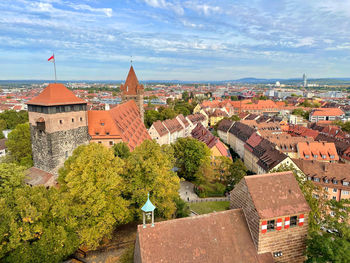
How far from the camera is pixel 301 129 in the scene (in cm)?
7919

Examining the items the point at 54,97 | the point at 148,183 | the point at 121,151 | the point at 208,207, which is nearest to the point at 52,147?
the point at 54,97

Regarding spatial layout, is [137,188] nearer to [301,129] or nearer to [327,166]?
[327,166]

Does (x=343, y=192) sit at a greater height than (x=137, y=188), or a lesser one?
lesser

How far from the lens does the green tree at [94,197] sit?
2278cm

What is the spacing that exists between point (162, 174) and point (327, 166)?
29.9 m

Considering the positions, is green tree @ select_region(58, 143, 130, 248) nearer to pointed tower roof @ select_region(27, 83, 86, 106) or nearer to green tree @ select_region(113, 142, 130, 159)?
green tree @ select_region(113, 142, 130, 159)

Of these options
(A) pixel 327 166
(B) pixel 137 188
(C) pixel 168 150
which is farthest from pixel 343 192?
(B) pixel 137 188

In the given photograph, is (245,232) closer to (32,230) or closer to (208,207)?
(32,230)

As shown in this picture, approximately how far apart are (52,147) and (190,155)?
22683 mm

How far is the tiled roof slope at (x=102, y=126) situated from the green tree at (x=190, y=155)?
1152 centimetres

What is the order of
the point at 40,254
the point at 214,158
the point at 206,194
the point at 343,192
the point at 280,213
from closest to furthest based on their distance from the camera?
the point at 280,213 < the point at 40,254 < the point at 343,192 < the point at 206,194 < the point at 214,158

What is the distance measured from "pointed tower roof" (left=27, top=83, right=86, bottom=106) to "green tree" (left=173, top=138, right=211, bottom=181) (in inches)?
784

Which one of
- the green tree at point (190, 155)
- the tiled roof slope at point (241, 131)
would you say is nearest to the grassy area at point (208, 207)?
the green tree at point (190, 155)

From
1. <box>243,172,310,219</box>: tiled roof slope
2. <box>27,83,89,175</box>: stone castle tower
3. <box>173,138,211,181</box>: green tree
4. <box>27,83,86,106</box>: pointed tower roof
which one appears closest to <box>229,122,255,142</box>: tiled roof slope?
<box>173,138,211,181</box>: green tree
